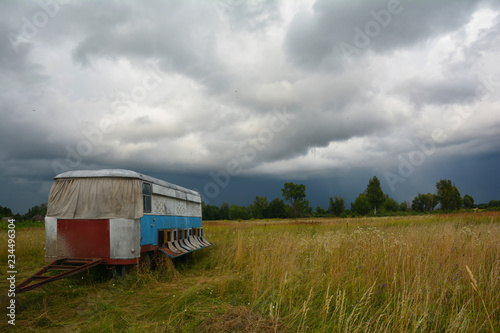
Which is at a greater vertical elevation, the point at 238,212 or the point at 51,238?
the point at 51,238

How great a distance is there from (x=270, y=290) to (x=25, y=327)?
426 cm

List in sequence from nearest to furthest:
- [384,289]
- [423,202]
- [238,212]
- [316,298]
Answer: [384,289] < [316,298] < [238,212] < [423,202]

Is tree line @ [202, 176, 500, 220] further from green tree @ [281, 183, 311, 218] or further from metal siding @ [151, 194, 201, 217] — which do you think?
metal siding @ [151, 194, 201, 217]

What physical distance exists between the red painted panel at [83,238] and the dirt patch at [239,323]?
15.9 ft

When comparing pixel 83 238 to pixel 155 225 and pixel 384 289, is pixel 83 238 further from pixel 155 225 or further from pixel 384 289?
pixel 384 289

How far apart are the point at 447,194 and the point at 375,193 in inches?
686

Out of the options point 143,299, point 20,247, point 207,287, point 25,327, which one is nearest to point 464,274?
point 207,287

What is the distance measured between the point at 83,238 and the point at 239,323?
5904 millimetres

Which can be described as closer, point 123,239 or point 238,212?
point 123,239

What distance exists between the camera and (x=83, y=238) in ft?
26.6

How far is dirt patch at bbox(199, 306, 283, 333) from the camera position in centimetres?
402

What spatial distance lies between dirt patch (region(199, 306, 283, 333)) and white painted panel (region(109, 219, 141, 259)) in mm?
4350

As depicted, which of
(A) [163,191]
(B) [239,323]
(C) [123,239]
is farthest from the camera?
(A) [163,191]

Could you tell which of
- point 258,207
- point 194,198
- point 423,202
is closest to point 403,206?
point 423,202
